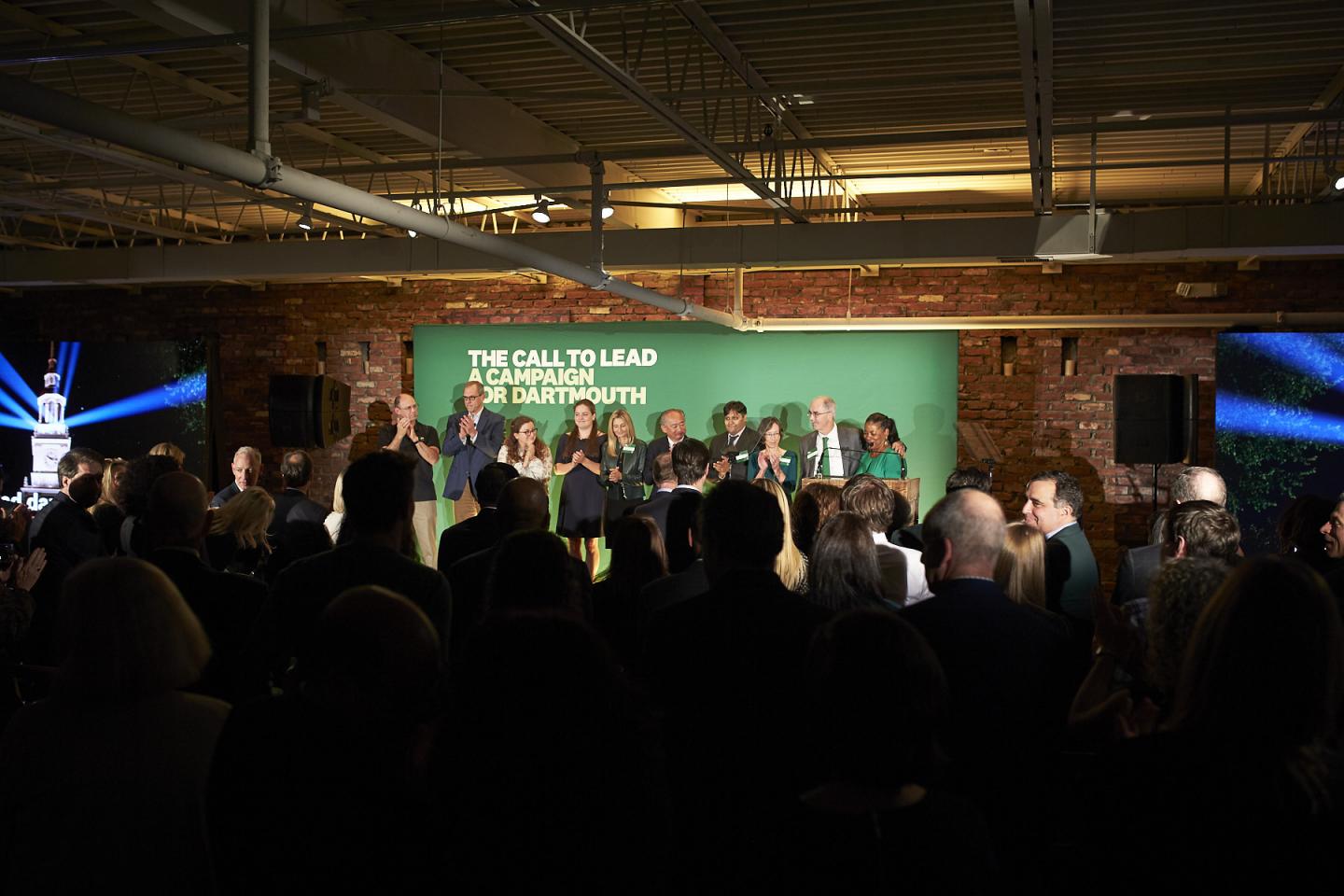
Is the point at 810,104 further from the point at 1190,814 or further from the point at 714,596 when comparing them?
the point at 1190,814

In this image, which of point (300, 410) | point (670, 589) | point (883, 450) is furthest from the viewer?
point (300, 410)

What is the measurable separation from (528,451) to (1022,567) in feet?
24.4

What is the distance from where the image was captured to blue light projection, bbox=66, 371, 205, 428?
12312 millimetres

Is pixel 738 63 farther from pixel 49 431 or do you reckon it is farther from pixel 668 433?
pixel 49 431

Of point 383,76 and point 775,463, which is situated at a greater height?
point 383,76

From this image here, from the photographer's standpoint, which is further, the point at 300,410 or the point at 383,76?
the point at 300,410

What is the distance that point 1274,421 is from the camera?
9.58 metres

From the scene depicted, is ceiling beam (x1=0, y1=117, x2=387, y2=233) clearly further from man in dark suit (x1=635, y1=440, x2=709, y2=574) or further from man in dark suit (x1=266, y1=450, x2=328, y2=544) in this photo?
man in dark suit (x1=635, y1=440, x2=709, y2=574)

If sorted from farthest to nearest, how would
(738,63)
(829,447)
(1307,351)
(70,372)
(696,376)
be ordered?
(70,372)
(696,376)
(829,447)
(1307,351)
(738,63)

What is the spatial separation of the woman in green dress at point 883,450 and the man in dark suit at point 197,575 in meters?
6.99

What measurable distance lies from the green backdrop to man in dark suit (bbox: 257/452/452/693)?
824 centimetres

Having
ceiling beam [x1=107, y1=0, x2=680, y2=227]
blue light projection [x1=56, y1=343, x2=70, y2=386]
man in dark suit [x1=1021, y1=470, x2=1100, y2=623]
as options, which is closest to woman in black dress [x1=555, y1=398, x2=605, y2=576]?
ceiling beam [x1=107, y1=0, x2=680, y2=227]

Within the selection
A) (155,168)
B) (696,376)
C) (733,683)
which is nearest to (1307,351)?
(696,376)

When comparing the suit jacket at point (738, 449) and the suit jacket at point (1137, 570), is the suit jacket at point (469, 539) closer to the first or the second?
the suit jacket at point (1137, 570)
